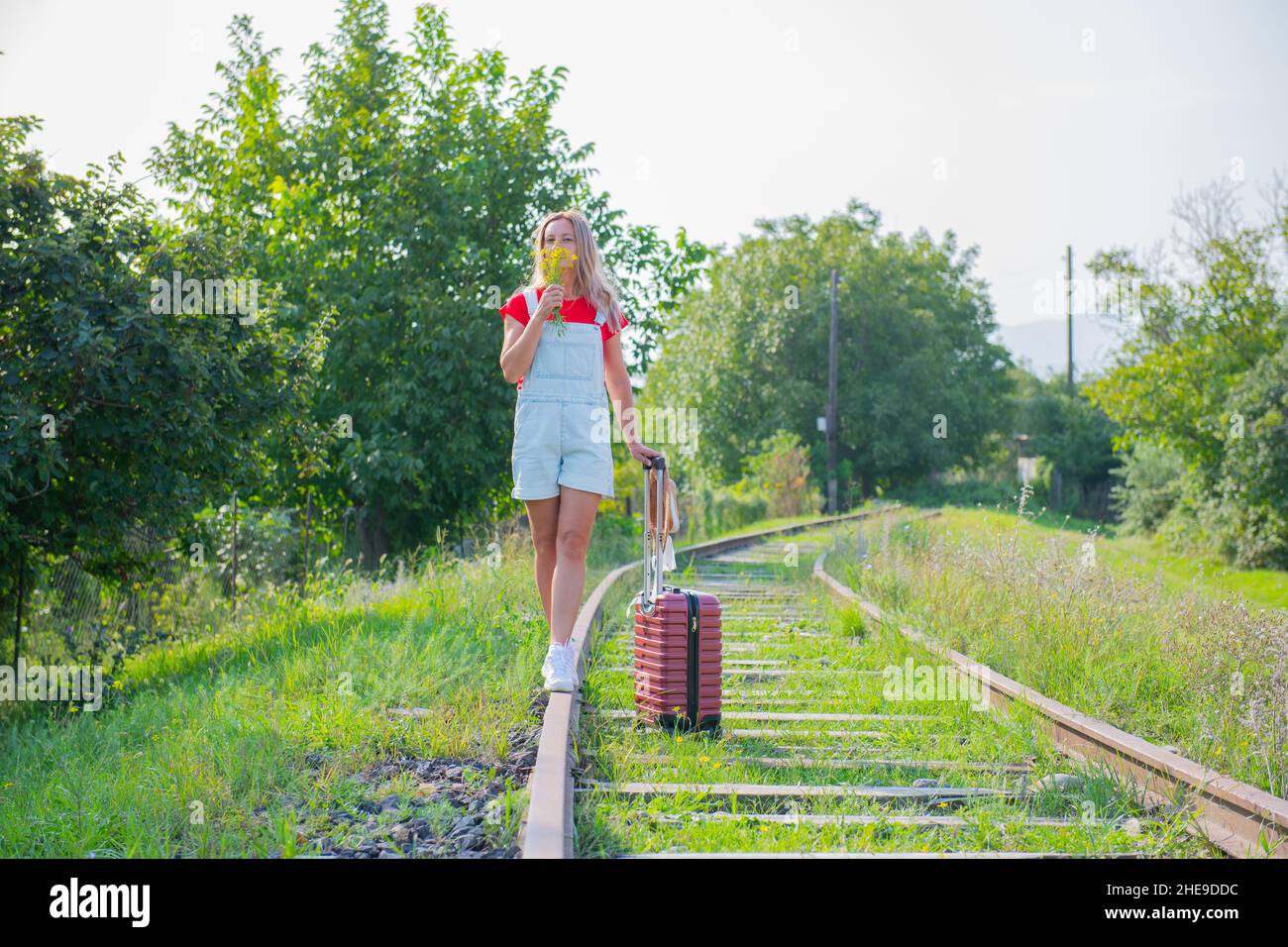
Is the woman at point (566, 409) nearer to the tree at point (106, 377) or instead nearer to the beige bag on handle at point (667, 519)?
the beige bag on handle at point (667, 519)

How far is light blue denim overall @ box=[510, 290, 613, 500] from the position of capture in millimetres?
4875

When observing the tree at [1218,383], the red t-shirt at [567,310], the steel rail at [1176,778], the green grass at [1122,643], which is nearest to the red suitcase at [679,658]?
the red t-shirt at [567,310]

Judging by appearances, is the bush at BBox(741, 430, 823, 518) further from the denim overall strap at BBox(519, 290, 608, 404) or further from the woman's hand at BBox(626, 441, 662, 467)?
the denim overall strap at BBox(519, 290, 608, 404)

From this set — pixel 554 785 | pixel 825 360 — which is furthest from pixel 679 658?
pixel 825 360

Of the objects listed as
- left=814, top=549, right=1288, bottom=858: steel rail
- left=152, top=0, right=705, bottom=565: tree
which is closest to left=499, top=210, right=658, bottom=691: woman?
left=814, top=549, right=1288, bottom=858: steel rail

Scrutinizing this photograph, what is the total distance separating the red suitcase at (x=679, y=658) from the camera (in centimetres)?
480

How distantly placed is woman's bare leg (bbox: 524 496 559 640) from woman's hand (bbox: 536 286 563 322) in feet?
2.72

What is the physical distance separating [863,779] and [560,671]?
56.6 inches

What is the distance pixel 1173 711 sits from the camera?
5.16m

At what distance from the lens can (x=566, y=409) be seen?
4.89 meters

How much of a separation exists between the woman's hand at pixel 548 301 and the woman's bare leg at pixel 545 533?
830mm

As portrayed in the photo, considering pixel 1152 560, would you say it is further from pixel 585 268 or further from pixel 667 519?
pixel 585 268
